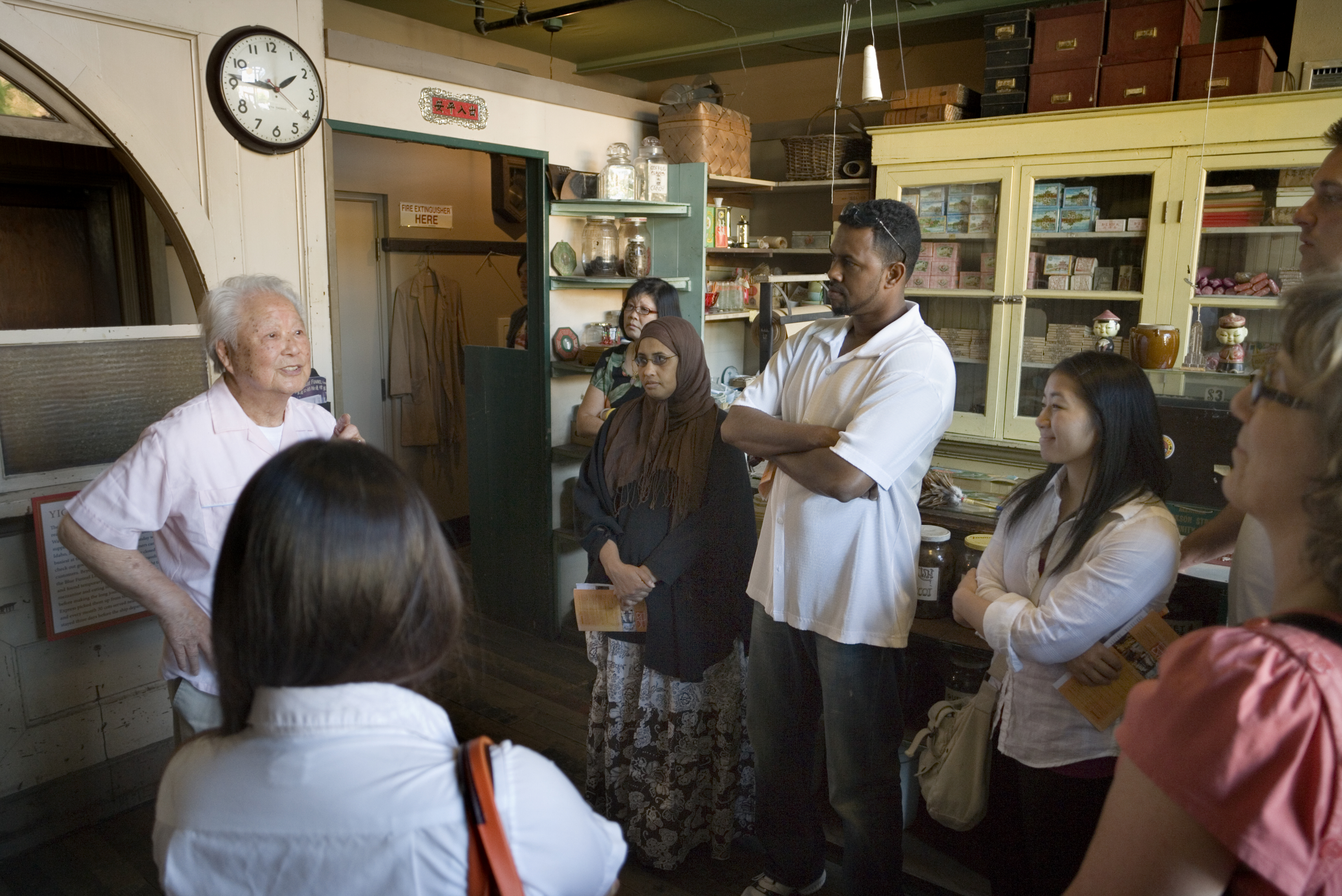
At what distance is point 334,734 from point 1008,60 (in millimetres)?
3983

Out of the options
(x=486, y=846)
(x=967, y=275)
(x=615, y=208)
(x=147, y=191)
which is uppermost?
(x=615, y=208)

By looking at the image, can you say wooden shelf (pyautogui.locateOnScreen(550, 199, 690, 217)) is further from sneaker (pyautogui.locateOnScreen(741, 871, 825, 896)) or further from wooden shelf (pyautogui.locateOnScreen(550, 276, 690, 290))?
sneaker (pyautogui.locateOnScreen(741, 871, 825, 896))

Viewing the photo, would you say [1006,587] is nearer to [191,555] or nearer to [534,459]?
[191,555]

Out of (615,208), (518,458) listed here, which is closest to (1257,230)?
(615,208)

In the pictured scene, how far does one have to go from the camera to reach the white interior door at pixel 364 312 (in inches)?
194

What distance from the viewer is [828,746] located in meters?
1.88

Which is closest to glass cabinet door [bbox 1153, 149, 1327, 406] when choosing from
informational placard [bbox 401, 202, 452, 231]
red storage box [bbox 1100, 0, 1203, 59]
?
red storage box [bbox 1100, 0, 1203, 59]

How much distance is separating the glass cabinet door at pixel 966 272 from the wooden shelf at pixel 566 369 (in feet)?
5.10

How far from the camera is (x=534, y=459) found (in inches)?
152

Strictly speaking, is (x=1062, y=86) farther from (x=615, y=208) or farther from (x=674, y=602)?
(x=674, y=602)

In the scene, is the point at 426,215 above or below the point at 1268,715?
above

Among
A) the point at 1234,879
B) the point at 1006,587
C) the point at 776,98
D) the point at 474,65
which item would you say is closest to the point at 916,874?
the point at 1006,587

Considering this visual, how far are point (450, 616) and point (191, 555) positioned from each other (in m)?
1.20

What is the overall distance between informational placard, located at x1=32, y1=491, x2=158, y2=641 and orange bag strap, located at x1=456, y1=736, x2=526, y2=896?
2030 millimetres
